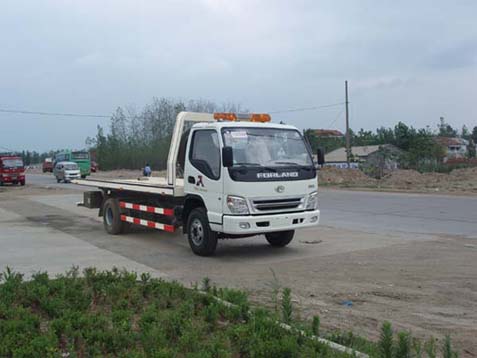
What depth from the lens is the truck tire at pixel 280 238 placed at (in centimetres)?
1158

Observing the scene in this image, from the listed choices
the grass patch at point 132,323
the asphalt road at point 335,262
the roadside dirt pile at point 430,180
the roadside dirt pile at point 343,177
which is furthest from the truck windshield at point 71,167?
the grass patch at point 132,323

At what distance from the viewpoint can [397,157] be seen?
57.0 m

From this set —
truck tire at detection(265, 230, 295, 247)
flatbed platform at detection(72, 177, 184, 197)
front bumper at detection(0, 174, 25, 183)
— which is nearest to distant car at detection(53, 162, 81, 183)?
front bumper at detection(0, 174, 25, 183)

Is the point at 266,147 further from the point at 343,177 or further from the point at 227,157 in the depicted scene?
the point at 343,177

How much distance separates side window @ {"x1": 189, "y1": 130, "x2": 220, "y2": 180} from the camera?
1009 centimetres

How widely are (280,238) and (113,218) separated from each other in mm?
4519

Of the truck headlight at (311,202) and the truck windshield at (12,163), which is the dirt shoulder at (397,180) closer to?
the truck headlight at (311,202)

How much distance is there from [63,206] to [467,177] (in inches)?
1091

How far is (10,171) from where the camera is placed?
43750 millimetres

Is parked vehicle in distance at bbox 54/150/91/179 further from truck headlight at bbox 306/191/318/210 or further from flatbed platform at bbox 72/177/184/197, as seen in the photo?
truck headlight at bbox 306/191/318/210

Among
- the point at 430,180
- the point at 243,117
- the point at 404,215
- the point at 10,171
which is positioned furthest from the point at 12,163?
the point at 243,117

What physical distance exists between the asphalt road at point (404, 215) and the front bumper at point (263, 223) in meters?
4.49

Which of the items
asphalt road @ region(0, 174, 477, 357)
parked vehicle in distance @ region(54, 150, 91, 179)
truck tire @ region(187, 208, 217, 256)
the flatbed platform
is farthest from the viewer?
parked vehicle in distance @ region(54, 150, 91, 179)

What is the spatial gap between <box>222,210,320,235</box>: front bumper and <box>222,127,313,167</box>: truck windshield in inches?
36.0
